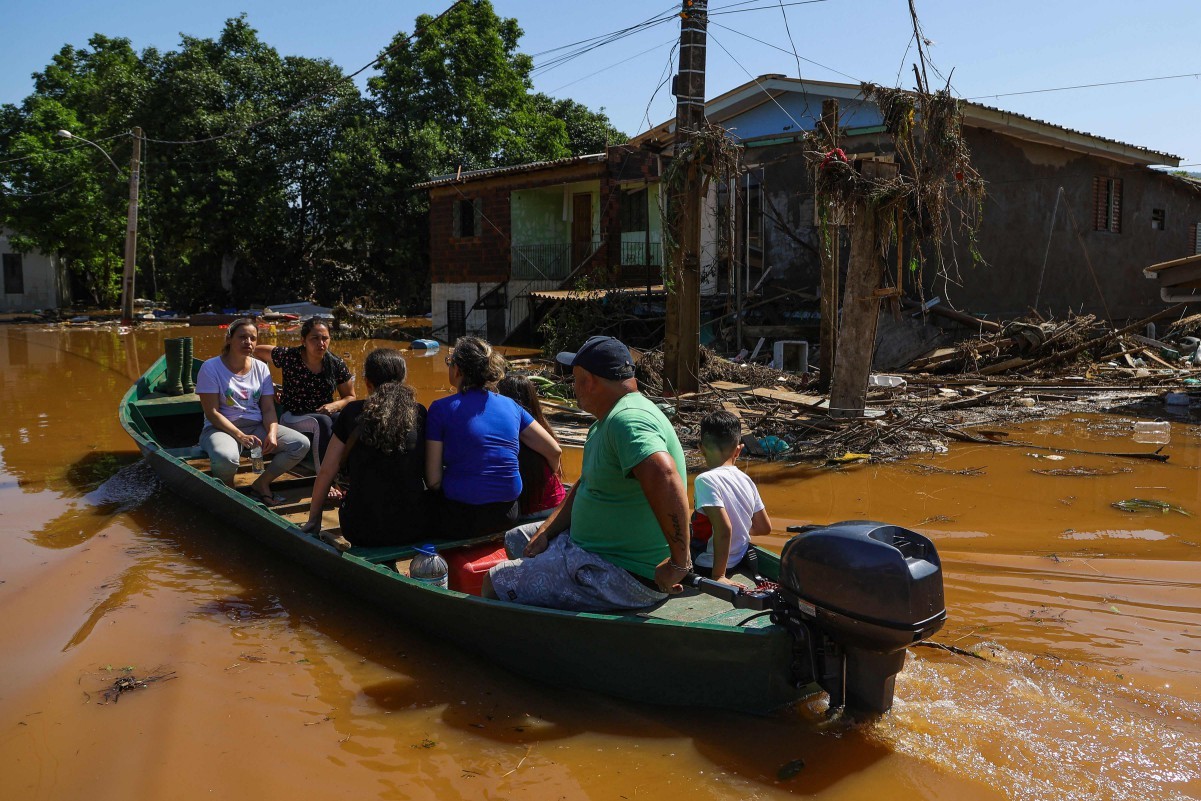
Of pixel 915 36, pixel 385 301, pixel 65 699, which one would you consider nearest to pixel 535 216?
pixel 385 301

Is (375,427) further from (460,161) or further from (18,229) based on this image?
(18,229)

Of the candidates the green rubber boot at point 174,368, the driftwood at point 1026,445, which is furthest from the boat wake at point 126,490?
the driftwood at point 1026,445

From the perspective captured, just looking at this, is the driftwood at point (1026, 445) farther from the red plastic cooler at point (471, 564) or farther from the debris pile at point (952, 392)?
the red plastic cooler at point (471, 564)

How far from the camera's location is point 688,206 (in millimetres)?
10414

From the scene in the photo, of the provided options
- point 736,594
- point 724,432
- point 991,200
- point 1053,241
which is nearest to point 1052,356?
point 991,200

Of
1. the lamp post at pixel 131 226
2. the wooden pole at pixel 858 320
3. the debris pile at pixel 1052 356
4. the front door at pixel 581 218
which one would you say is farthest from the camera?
the lamp post at pixel 131 226

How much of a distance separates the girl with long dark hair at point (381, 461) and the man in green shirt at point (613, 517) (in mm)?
1103

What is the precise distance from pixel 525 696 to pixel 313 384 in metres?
3.95

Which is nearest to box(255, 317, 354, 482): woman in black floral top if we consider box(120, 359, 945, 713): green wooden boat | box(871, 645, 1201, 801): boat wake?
box(120, 359, 945, 713): green wooden boat

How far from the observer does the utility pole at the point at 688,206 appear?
10.2 metres

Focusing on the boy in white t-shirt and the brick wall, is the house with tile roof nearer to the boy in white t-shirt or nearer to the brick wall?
the brick wall

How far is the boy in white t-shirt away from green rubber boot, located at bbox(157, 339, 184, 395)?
26.0 feet

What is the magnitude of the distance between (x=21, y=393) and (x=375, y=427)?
14.0m

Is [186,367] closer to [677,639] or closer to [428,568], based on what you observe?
[428,568]
